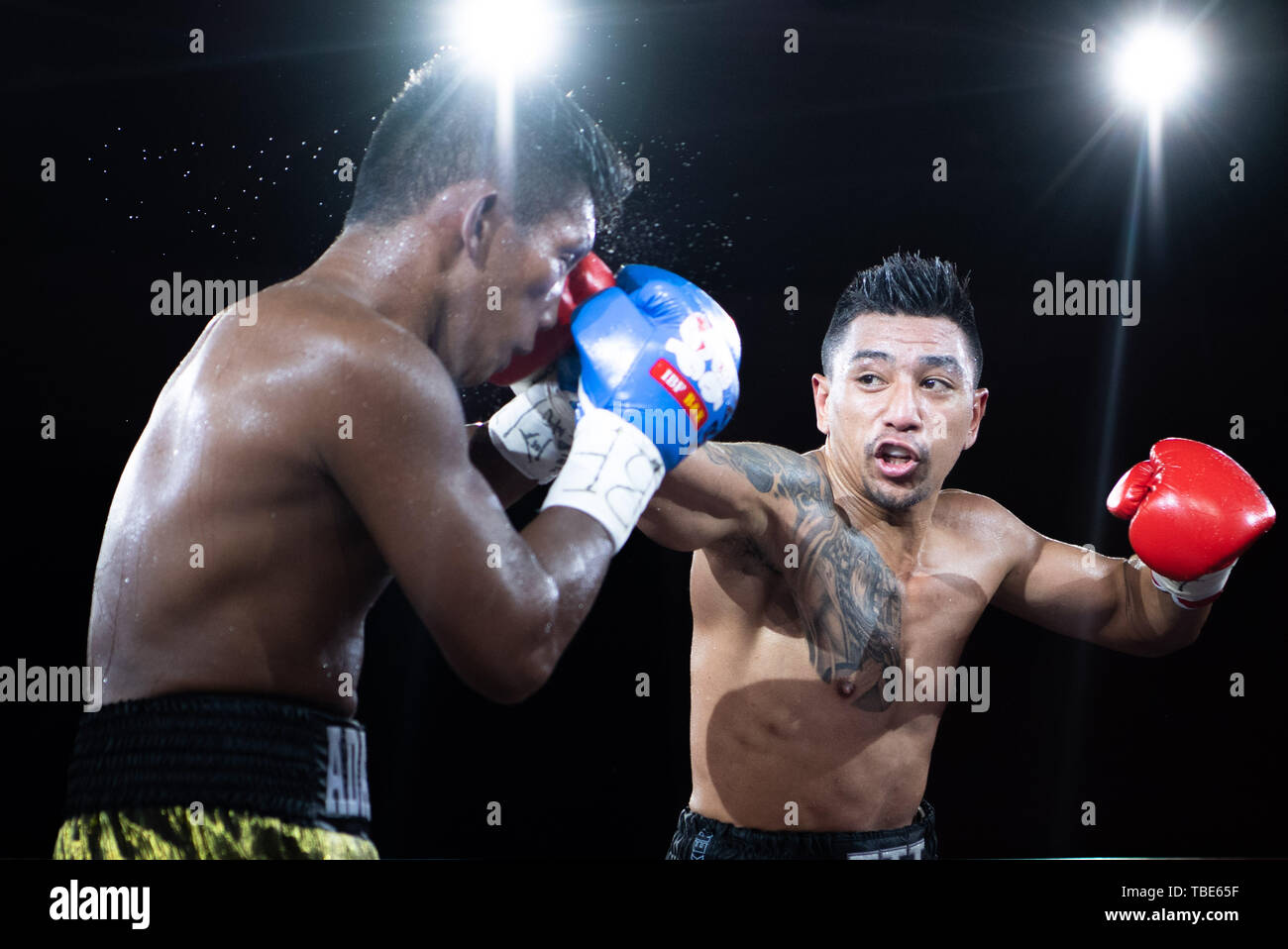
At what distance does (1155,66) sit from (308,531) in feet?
8.60

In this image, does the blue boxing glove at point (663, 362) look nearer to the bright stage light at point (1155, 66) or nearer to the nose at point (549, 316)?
the nose at point (549, 316)

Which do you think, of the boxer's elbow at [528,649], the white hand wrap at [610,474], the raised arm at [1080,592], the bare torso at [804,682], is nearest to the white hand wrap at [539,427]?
the white hand wrap at [610,474]

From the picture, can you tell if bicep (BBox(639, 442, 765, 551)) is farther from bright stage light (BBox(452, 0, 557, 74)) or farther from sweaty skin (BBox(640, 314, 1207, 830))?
bright stage light (BBox(452, 0, 557, 74))

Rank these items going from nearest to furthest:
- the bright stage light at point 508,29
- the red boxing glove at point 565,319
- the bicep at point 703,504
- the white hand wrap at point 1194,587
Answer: the red boxing glove at point 565,319 < the bicep at point 703,504 < the white hand wrap at point 1194,587 < the bright stage light at point 508,29

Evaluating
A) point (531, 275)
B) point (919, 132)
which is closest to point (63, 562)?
point (531, 275)

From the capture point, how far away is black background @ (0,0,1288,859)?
102 inches

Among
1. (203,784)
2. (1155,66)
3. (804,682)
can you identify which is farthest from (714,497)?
(1155,66)

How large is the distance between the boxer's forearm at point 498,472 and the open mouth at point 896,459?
84cm

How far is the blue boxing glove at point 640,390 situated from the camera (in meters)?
1.39

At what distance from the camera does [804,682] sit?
2084 mm

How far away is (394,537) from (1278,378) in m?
2.90

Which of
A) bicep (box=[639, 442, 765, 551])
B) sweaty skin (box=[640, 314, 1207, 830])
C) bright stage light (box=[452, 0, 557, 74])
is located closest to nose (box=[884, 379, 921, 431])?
sweaty skin (box=[640, 314, 1207, 830])

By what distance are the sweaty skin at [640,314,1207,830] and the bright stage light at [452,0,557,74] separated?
3.47ft

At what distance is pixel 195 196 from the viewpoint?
2629 millimetres
